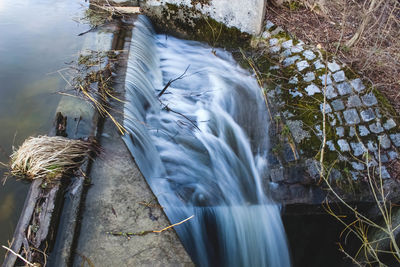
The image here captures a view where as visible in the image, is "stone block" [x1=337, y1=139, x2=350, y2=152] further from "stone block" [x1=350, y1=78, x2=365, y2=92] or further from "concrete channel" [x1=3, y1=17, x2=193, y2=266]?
"concrete channel" [x1=3, y1=17, x2=193, y2=266]

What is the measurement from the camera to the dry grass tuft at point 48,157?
2.86 metres

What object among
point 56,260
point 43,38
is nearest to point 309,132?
point 56,260

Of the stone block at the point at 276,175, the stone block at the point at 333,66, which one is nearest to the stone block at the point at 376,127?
the stone block at the point at 333,66

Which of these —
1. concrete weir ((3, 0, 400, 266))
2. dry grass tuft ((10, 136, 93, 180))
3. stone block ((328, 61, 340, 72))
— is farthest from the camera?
stone block ((328, 61, 340, 72))

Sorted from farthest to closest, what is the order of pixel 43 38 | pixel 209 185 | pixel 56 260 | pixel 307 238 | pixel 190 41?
pixel 190 41 < pixel 43 38 < pixel 307 238 < pixel 209 185 < pixel 56 260

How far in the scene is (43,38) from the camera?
5.80 metres

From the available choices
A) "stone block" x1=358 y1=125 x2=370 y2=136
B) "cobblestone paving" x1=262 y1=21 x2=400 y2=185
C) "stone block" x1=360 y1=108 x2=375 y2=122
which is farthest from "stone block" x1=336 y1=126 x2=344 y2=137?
"stone block" x1=360 y1=108 x2=375 y2=122

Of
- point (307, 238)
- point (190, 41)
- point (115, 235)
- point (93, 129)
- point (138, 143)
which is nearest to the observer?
point (115, 235)

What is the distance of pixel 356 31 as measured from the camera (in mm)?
5352

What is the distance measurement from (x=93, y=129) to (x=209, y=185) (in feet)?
5.68

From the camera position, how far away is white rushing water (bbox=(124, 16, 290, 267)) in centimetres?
380

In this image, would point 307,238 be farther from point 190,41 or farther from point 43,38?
point 43,38

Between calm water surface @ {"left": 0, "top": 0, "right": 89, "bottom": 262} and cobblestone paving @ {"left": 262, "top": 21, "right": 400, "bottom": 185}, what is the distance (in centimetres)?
340

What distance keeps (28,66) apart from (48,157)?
306 cm
